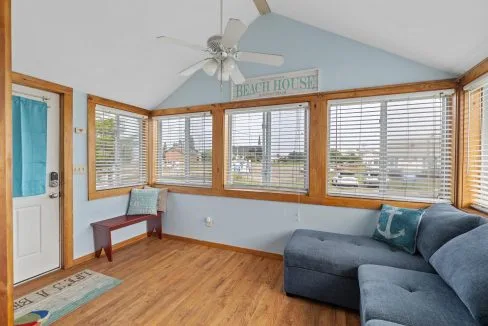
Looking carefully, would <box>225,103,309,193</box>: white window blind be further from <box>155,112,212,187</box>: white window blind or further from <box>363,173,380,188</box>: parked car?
<box>363,173,380,188</box>: parked car

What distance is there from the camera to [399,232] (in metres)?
2.21

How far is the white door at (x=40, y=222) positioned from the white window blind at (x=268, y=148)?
6.87 feet

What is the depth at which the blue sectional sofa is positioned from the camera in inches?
51.0

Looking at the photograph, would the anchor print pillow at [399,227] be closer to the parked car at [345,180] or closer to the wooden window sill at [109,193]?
the parked car at [345,180]

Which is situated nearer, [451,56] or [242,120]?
[451,56]

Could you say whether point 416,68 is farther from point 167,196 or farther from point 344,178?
point 167,196

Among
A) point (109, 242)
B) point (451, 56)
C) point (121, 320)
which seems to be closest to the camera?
point (121, 320)

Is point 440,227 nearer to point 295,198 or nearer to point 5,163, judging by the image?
point 295,198

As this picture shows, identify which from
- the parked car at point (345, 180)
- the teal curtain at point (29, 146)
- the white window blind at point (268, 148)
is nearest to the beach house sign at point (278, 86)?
the white window blind at point (268, 148)

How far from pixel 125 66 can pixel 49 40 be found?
782mm

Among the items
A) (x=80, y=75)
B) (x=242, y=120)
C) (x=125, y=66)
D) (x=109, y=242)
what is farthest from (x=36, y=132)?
(x=242, y=120)

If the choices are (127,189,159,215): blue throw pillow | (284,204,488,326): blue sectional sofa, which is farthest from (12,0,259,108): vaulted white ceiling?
(284,204,488,326): blue sectional sofa

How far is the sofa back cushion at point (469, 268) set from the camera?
1192 millimetres

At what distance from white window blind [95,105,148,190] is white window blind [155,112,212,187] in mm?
256
